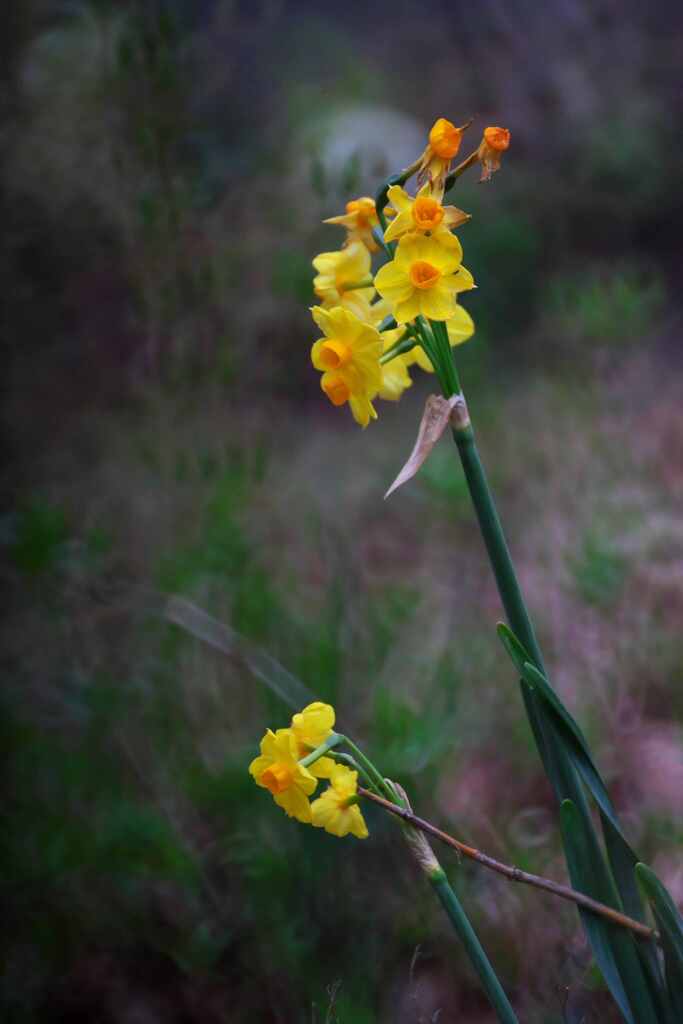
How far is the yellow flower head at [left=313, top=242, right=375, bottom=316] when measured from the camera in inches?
27.4

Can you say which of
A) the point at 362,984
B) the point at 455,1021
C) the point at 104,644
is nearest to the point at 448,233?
the point at 362,984

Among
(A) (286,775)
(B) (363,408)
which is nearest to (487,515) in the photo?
(B) (363,408)

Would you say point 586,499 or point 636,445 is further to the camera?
point 636,445

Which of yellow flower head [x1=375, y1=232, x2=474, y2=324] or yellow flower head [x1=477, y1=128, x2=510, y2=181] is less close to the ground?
yellow flower head [x1=477, y1=128, x2=510, y2=181]

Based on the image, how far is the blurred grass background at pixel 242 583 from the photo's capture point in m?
1.24

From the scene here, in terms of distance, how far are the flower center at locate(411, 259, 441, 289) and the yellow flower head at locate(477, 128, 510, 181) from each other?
0.26 feet

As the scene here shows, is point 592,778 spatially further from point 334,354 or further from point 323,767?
point 334,354

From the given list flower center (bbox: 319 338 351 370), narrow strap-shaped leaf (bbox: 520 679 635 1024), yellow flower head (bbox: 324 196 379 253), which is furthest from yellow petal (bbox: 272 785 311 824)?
yellow flower head (bbox: 324 196 379 253)

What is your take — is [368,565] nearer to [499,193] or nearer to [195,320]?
[195,320]

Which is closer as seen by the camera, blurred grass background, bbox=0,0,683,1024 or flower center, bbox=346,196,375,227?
flower center, bbox=346,196,375,227

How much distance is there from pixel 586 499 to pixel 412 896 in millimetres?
1238

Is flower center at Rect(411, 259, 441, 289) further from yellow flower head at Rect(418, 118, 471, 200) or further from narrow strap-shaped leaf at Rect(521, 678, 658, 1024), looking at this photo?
narrow strap-shaped leaf at Rect(521, 678, 658, 1024)

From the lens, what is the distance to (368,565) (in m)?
2.59

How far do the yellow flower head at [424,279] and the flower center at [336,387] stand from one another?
6cm
